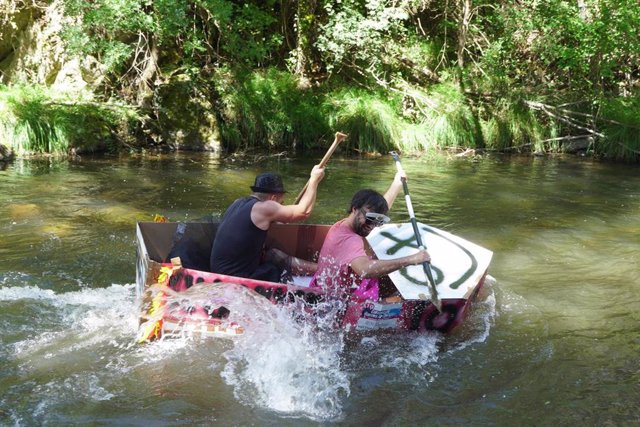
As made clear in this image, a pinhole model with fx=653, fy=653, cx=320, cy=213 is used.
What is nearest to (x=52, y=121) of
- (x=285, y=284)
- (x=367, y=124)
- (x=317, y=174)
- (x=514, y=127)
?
(x=367, y=124)

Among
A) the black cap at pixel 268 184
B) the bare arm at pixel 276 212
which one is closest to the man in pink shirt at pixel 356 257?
the bare arm at pixel 276 212

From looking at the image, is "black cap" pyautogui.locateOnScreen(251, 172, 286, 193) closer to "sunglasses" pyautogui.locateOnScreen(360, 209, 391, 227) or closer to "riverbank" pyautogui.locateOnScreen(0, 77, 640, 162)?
"sunglasses" pyautogui.locateOnScreen(360, 209, 391, 227)

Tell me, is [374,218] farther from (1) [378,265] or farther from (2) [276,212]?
(2) [276,212]

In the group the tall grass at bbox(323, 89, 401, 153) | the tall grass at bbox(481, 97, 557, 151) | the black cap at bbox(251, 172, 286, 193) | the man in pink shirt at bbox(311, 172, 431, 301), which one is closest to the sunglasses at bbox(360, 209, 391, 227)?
the man in pink shirt at bbox(311, 172, 431, 301)

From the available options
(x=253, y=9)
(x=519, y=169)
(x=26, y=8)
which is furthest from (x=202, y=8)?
(x=519, y=169)

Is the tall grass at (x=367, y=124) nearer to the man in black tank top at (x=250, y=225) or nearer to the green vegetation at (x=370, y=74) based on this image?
the green vegetation at (x=370, y=74)

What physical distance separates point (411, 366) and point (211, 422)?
1.44 m

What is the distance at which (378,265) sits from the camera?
171 inches

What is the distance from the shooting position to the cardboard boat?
433 cm

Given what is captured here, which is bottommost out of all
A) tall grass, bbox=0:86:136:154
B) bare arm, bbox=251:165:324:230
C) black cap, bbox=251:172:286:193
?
bare arm, bbox=251:165:324:230

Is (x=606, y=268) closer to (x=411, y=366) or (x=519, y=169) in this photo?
(x=411, y=366)

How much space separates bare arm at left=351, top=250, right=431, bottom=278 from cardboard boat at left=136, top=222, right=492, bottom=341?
10.4 inches

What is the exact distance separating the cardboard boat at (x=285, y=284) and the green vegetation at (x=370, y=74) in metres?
7.52

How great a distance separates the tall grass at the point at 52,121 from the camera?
11320mm
